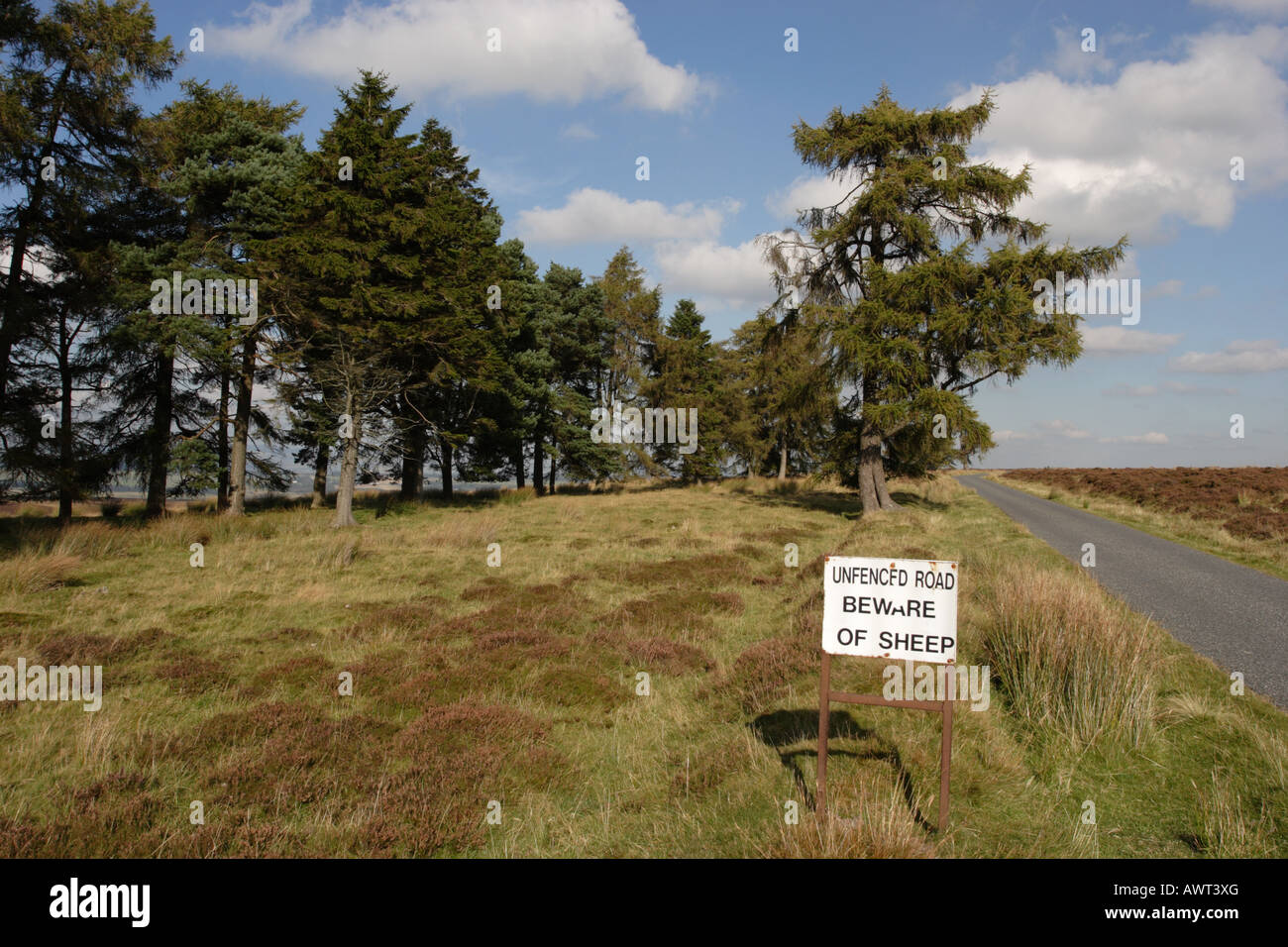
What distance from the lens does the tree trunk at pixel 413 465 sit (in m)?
29.8

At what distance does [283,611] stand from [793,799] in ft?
35.4

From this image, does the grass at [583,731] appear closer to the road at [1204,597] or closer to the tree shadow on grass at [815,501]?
the road at [1204,597]

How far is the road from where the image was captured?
760 cm

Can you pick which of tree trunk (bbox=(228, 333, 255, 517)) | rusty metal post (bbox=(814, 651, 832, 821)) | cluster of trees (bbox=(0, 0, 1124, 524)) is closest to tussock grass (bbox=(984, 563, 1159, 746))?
rusty metal post (bbox=(814, 651, 832, 821))

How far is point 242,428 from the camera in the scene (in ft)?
78.8

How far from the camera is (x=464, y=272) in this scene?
26.2m

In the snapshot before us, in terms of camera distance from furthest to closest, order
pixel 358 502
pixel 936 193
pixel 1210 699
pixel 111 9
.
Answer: pixel 358 502, pixel 936 193, pixel 111 9, pixel 1210 699

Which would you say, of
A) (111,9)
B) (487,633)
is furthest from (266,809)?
(111,9)

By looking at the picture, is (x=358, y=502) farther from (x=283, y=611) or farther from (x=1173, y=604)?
(x=1173, y=604)

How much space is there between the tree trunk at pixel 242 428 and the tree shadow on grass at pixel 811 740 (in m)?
23.6
